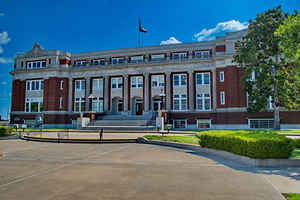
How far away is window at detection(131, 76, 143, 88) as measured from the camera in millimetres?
42594

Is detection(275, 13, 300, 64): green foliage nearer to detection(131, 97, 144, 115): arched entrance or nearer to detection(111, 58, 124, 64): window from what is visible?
detection(131, 97, 144, 115): arched entrance

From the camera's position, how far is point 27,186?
22.0ft

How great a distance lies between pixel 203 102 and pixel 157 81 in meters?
9.04

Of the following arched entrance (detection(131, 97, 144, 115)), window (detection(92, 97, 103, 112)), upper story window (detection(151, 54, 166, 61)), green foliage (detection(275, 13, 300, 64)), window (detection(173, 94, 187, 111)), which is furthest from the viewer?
window (detection(92, 97, 103, 112))

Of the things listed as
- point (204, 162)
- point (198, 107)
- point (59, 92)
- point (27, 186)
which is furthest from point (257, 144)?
point (59, 92)

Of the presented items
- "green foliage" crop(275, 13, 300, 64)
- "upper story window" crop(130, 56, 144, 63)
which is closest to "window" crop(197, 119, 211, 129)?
"upper story window" crop(130, 56, 144, 63)

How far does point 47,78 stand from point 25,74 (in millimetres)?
5733

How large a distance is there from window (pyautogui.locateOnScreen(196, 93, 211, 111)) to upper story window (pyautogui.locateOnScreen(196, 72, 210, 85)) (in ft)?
6.94

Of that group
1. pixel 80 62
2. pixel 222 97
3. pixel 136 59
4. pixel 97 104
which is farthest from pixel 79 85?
pixel 222 97

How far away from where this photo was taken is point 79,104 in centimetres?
4491

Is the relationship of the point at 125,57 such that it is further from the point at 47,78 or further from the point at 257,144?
the point at 257,144

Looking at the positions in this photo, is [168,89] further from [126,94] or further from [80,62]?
[80,62]

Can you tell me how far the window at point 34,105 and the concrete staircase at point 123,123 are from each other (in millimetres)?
14019

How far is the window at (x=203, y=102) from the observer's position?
38.8 m
